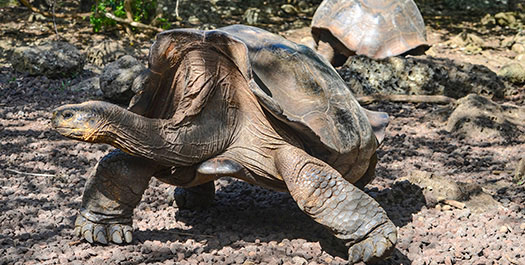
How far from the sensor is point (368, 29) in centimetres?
799

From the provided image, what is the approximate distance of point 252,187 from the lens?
13.7 ft

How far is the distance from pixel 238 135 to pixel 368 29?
5.32m

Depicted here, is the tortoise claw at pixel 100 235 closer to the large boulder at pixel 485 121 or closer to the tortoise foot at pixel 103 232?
the tortoise foot at pixel 103 232

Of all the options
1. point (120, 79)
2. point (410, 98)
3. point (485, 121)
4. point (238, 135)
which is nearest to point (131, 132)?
point (238, 135)

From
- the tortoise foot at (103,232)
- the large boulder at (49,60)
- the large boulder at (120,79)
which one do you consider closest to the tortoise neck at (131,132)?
the tortoise foot at (103,232)

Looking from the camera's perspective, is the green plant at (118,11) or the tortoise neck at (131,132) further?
the green plant at (118,11)

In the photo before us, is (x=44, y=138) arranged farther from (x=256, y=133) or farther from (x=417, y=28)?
(x=417, y=28)

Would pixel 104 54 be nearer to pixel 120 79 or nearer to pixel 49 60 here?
Result: pixel 49 60

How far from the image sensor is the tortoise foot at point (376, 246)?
2811 mm

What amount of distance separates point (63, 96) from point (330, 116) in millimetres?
4011

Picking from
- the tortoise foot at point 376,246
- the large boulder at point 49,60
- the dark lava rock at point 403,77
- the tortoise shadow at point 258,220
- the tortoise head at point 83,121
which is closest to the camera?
the tortoise head at point 83,121

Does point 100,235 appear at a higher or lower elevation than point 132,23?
higher

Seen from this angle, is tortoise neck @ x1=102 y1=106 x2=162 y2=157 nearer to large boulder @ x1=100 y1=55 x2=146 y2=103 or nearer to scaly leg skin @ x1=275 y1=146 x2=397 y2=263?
scaly leg skin @ x1=275 y1=146 x2=397 y2=263

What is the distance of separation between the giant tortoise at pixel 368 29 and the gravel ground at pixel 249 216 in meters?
2.76
